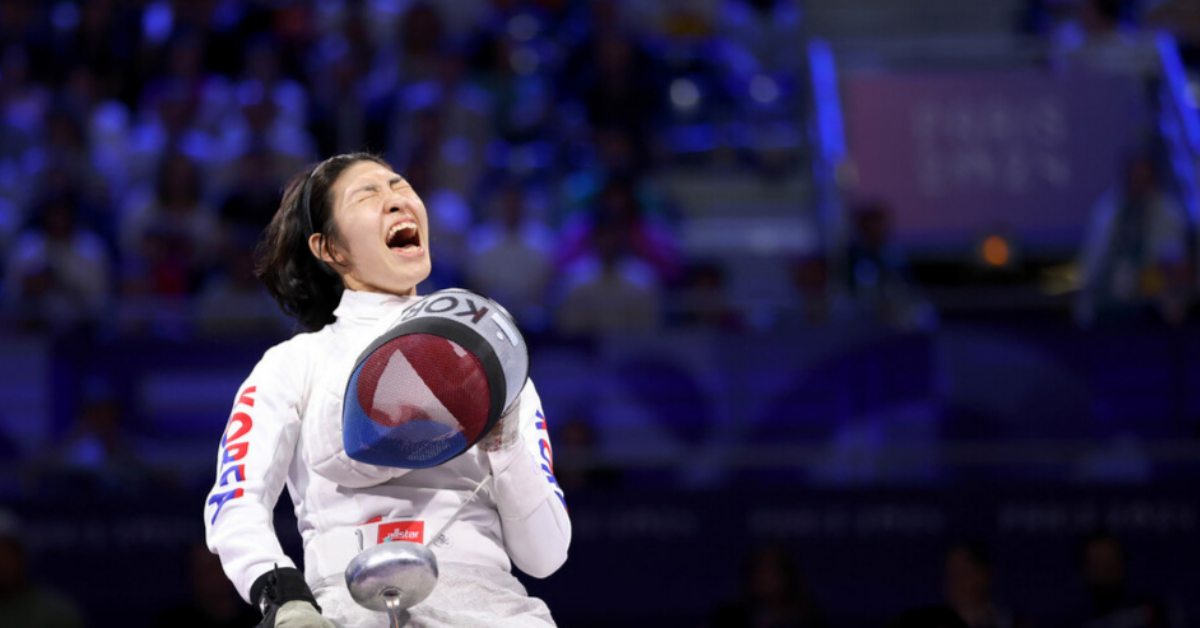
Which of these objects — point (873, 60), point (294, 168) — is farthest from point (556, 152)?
point (873, 60)

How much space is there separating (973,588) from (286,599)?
4.77m

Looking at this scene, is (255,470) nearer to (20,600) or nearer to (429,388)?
(429,388)

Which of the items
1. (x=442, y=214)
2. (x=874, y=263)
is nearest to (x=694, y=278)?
(x=874, y=263)

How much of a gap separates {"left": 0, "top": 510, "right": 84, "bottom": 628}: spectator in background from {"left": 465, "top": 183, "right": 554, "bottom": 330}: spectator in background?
2.61 m

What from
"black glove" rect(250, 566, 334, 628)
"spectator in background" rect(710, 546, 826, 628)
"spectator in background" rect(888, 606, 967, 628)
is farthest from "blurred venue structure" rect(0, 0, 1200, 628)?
"black glove" rect(250, 566, 334, 628)

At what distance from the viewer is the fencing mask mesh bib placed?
283 cm

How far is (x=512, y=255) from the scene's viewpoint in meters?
9.00

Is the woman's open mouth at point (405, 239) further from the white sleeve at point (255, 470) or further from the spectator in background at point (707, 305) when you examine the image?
the spectator in background at point (707, 305)

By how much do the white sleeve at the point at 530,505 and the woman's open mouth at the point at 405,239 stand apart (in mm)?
395

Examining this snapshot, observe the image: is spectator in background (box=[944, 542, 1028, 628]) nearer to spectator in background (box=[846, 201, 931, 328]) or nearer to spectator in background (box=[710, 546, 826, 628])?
spectator in background (box=[710, 546, 826, 628])

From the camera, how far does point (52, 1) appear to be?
11.6 meters

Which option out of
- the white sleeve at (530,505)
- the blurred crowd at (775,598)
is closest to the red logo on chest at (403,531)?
the white sleeve at (530,505)

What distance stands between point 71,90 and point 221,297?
3285 mm

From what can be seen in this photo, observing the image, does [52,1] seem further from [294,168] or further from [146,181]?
[294,168]
